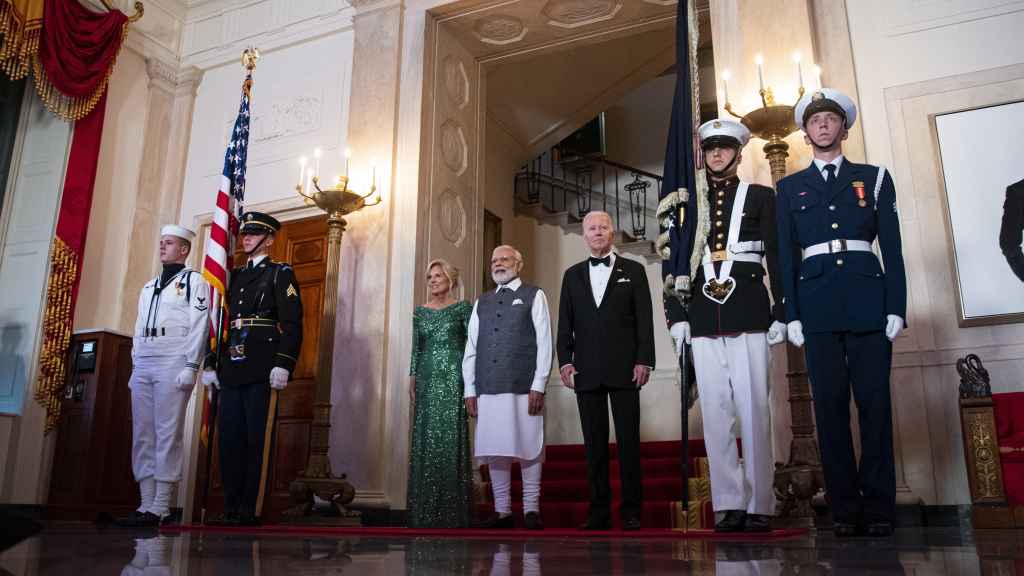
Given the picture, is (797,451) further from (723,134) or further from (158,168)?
(158,168)

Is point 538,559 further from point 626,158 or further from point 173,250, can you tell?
point 626,158

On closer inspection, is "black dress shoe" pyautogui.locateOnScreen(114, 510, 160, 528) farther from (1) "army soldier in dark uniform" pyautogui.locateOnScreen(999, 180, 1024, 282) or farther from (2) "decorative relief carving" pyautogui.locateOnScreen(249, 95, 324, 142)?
(1) "army soldier in dark uniform" pyautogui.locateOnScreen(999, 180, 1024, 282)

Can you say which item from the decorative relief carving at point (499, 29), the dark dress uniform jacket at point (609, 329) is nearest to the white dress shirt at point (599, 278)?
the dark dress uniform jacket at point (609, 329)

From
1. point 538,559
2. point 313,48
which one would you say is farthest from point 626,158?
point 538,559

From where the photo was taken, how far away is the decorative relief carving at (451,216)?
5.62 meters

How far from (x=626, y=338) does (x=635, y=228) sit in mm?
5207

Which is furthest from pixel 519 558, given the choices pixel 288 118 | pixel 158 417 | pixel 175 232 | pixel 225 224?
pixel 288 118

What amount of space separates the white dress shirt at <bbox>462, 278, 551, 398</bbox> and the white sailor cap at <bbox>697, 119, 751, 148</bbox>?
1071 mm

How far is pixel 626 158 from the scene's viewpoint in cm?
954

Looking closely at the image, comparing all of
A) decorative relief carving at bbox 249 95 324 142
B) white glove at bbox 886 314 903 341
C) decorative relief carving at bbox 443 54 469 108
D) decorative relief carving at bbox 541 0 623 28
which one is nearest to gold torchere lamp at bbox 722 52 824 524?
white glove at bbox 886 314 903 341

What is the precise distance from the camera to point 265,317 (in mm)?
4219

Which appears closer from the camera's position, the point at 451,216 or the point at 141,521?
the point at 141,521

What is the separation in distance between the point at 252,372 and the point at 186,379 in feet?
1.16

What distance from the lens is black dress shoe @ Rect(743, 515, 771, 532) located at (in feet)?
9.32
